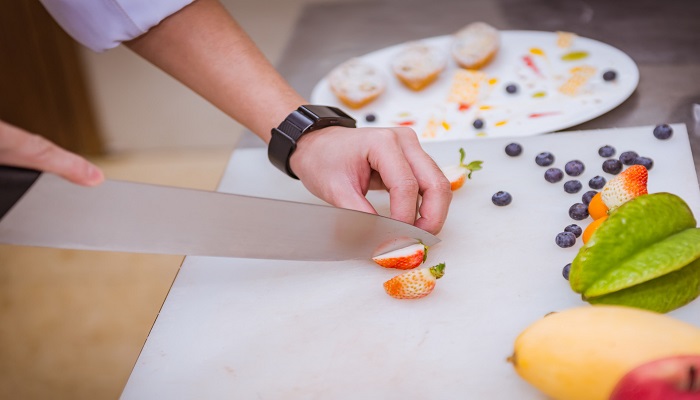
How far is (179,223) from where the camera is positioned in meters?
0.85

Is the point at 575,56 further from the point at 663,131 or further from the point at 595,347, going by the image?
the point at 595,347

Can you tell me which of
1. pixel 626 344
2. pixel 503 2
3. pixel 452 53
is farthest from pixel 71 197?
pixel 503 2

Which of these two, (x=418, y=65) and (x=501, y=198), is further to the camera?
(x=418, y=65)

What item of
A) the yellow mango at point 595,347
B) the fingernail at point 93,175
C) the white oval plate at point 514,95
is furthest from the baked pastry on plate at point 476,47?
the fingernail at point 93,175

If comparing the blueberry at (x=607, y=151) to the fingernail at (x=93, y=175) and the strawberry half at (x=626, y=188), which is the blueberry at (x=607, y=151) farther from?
the fingernail at (x=93, y=175)

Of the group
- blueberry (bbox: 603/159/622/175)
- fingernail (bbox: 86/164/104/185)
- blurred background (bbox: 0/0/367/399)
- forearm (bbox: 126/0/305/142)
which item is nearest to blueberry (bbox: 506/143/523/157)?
blueberry (bbox: 603/159/622/175)

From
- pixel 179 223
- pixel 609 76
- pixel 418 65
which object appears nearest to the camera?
pixel 179 223

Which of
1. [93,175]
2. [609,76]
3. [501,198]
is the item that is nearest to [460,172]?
[501,198]

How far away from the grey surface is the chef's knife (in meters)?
0.48

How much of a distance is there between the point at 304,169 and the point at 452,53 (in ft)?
1.87

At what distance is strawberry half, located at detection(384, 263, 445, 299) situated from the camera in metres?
0.91

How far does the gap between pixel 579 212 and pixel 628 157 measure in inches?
6.5

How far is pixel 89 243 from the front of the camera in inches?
30.9

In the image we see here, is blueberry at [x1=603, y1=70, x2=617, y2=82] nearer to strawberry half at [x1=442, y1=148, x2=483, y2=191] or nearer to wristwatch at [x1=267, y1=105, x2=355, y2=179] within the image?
strawberry half at [x1=442, y1=148, x2=483, y2=191]
